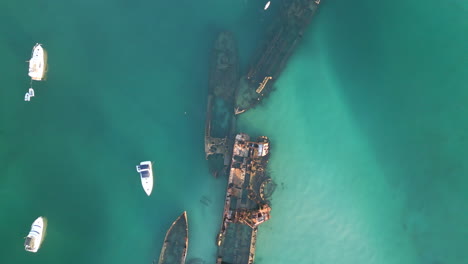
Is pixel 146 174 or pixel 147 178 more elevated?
pixel 146 174

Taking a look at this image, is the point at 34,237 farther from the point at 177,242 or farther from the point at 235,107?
the point at 235,107

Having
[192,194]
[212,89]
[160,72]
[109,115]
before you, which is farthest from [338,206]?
[109,115]

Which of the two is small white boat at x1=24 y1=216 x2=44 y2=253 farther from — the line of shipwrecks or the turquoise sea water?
the line of shipwrecks

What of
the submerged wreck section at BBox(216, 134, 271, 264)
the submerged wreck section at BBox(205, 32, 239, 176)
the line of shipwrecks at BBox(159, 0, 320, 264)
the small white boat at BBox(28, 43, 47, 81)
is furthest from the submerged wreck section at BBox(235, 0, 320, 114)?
the small white boat at BBox(28, 43, 47, 81)

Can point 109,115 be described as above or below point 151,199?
above

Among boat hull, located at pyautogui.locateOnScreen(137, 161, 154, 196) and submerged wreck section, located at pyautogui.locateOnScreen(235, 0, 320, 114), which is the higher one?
submerged wreck section, located at pyautogui.locateOnScreen(235, 0, 320, 114)

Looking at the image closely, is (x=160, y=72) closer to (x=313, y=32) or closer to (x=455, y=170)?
(x=313, y=32)

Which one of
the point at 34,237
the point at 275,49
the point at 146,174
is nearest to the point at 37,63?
the point at 146,174
